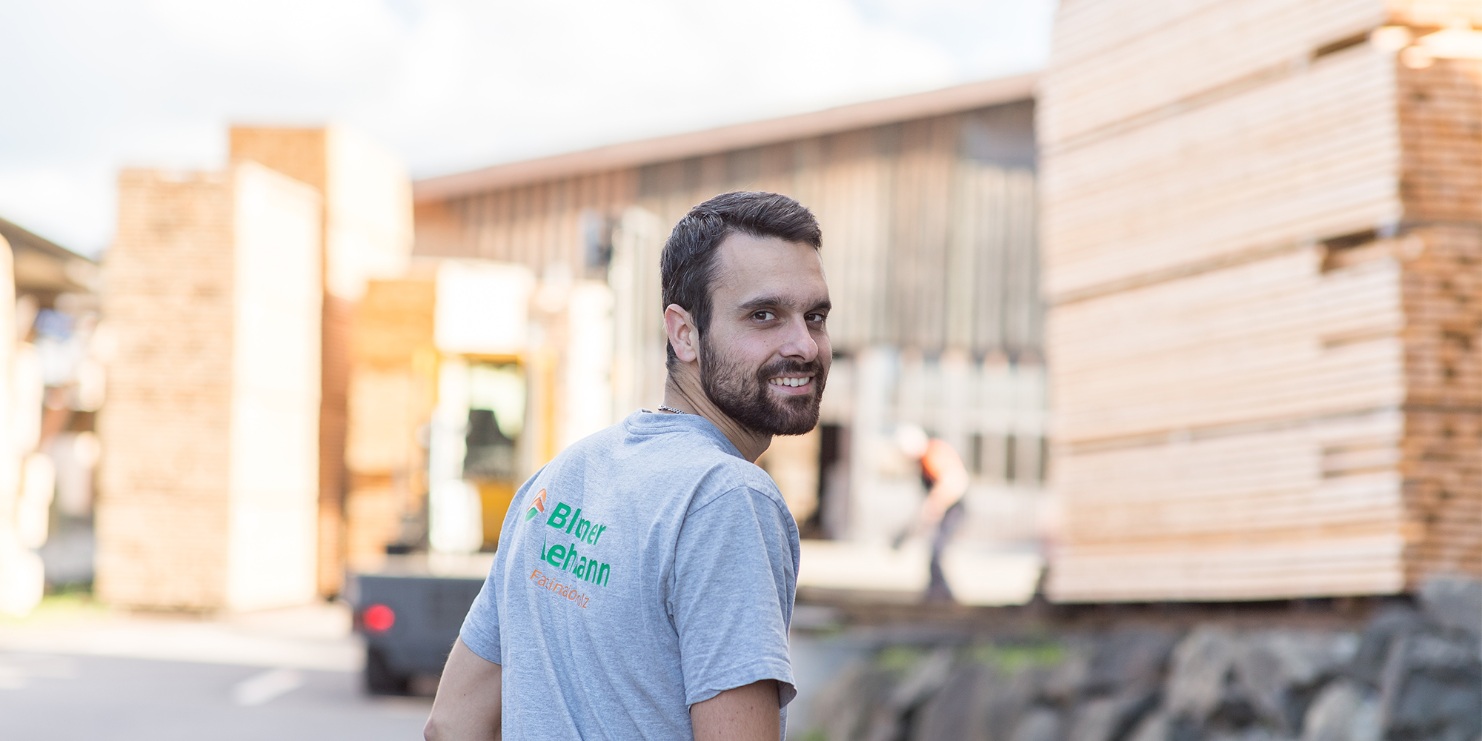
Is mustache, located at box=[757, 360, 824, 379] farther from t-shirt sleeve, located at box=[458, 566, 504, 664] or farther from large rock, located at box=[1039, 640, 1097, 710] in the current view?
large rock, located at box=[1039, 640, 1097, 710]

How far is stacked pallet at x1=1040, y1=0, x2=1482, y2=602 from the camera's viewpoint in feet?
21.4

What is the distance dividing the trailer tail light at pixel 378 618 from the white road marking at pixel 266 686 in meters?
0.98

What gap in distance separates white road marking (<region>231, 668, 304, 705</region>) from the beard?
36.5 ft

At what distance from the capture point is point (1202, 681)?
6977 mm

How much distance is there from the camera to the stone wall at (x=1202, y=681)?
6.00m

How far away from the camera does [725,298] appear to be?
84.8 inches

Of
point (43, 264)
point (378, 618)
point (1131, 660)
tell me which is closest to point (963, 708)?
point (1131, 660)

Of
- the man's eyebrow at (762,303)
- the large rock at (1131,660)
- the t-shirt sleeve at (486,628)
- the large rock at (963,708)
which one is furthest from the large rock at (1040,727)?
the man's eyebrow at (762,303)

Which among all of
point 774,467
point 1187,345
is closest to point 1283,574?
point 1187,345

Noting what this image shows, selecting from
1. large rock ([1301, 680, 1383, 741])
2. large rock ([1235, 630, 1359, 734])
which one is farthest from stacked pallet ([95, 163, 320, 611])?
large rock ([1301, 680, 1383, 741])

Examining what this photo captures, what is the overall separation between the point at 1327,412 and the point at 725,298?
211 inches

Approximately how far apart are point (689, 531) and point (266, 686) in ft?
40.7

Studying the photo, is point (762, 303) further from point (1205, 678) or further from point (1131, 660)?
point (1131, 660)

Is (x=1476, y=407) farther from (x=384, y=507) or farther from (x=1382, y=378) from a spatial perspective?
(x=384, y=507)
